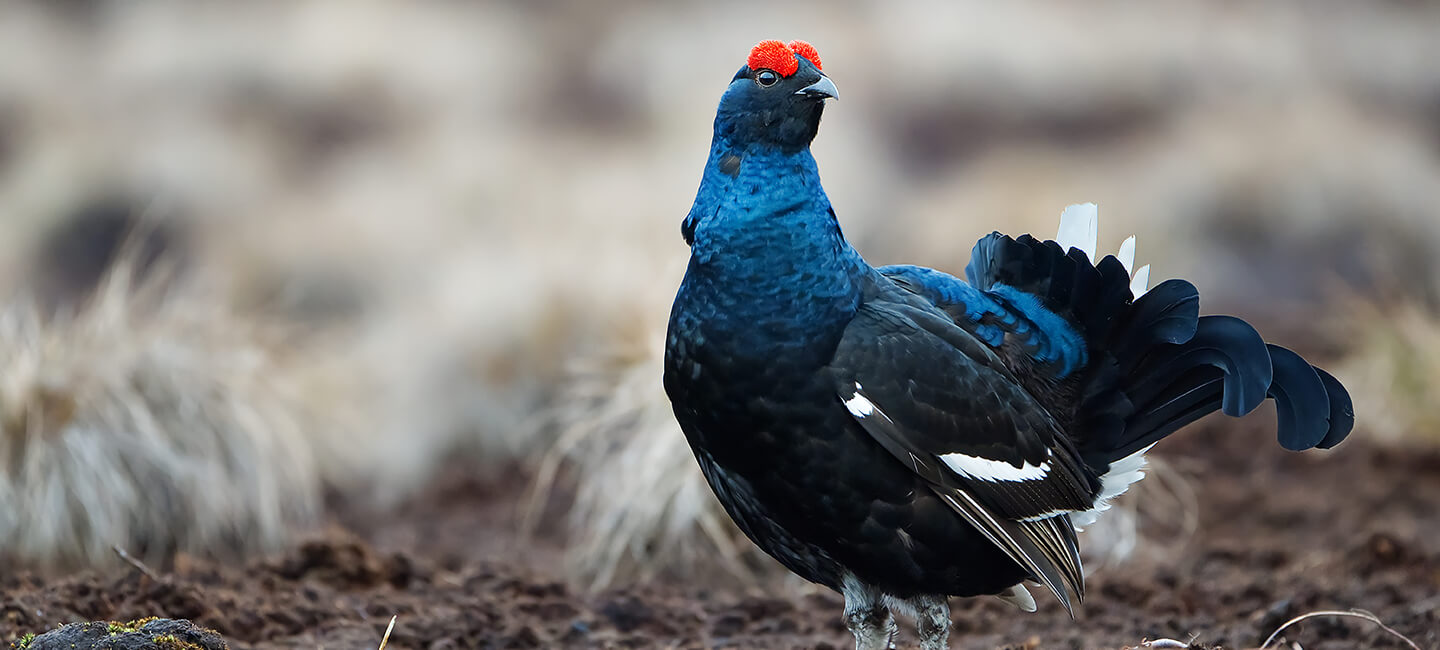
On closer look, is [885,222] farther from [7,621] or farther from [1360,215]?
[7,621]

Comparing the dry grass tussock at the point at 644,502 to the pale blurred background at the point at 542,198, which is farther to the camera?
the pale blurred background at the point at 542,198

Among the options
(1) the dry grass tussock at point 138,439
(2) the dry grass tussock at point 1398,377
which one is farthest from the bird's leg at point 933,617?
(2) the dry grass tussock at point 1398,377

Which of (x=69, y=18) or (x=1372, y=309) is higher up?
(x=69, y=18)

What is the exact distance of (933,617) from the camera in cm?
347

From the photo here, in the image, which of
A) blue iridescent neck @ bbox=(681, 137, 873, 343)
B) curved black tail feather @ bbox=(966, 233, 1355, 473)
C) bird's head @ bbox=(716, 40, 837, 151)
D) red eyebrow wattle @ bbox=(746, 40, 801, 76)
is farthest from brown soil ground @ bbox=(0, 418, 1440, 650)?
red eyebrow wattle @ bbox=(746, 40, 801, 76)

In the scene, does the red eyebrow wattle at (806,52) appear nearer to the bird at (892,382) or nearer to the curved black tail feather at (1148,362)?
the bird at (892,382)

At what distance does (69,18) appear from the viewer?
57.5 ft

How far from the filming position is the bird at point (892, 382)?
10.5ft

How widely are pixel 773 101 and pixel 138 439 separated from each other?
11.9 feet

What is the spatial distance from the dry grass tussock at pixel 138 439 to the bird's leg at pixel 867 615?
10.2 feet

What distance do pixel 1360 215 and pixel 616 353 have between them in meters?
11.5

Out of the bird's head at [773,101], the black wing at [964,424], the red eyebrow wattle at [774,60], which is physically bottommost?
the black wing at [964,424]

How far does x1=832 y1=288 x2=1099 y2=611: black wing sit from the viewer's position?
321 centimetres

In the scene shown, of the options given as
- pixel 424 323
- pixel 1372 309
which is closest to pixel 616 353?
pixel 424 323
